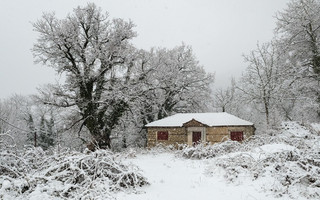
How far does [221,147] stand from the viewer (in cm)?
1323

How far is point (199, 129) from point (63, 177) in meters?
15.5

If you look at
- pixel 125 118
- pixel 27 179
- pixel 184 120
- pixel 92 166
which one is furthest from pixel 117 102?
pixel 27 179

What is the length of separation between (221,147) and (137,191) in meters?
7.89

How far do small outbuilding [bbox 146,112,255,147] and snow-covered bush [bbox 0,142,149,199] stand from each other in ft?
43.5

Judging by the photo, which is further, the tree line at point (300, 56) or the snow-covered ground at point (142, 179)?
the tree line at point (300, 56)

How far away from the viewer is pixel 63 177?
6.42 metres

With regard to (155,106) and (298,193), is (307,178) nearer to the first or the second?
(298,193)

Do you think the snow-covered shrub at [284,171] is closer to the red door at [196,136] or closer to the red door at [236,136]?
the red door at [236,136]

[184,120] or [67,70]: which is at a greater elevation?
[67,70]

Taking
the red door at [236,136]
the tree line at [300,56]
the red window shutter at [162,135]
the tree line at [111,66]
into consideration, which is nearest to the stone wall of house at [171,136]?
the red window shutter at [162,135]

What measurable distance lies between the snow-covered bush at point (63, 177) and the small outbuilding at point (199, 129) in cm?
1325

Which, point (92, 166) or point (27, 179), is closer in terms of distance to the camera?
point (27, 179)

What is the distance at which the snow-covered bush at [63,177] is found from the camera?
207 inches

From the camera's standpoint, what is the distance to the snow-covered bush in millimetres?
5246
